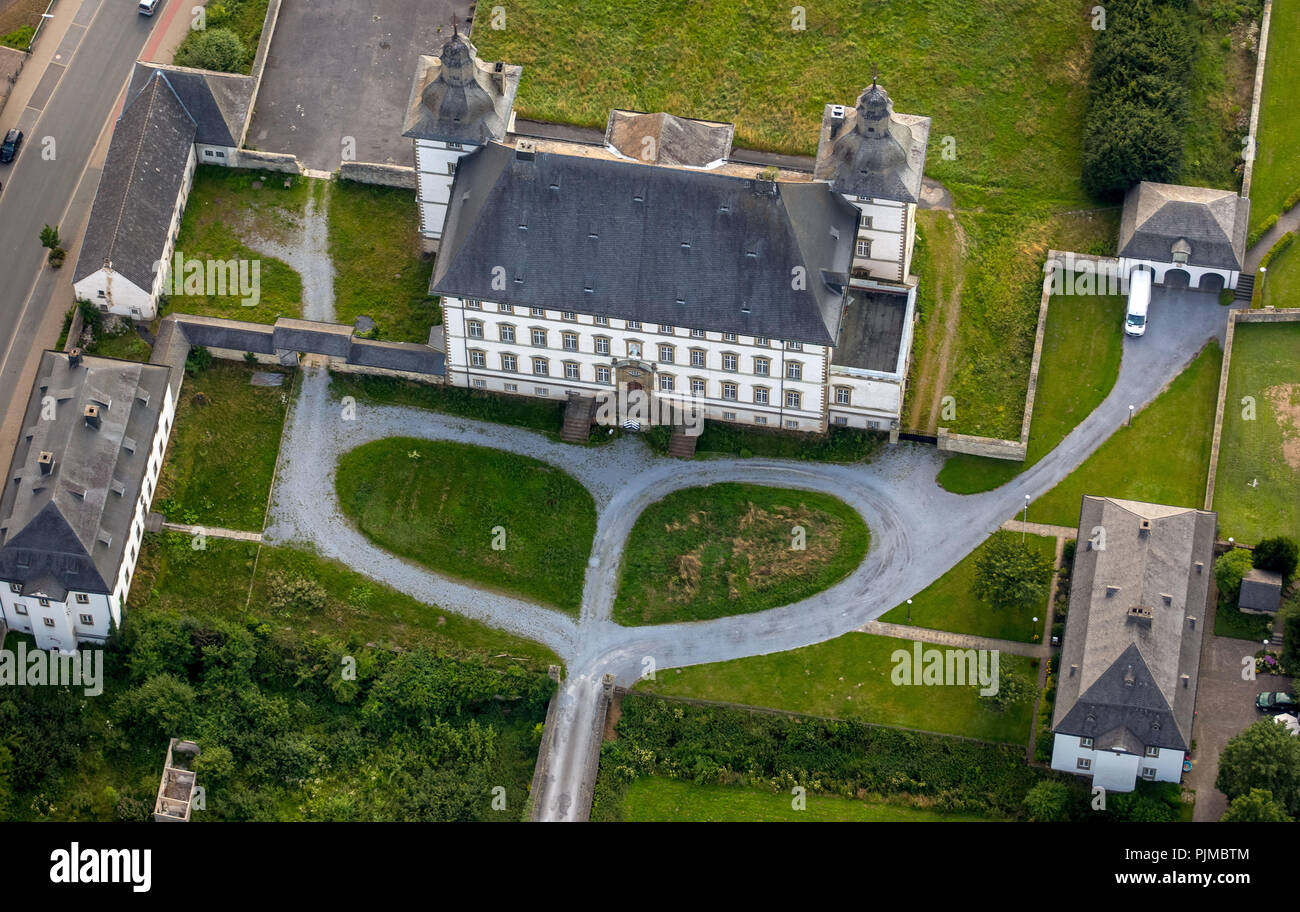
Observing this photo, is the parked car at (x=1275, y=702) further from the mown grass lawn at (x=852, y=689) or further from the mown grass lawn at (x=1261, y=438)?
the mown grass lawn at (x=852, y=689)

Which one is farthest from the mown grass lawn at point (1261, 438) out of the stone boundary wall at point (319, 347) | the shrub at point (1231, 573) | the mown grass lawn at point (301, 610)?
the stone boundary wall at point (319, 347)

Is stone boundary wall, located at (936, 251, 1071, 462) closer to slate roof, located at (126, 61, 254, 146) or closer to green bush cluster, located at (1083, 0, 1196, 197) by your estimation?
green bush cluster, located at (1083, 0, 1196, 197)

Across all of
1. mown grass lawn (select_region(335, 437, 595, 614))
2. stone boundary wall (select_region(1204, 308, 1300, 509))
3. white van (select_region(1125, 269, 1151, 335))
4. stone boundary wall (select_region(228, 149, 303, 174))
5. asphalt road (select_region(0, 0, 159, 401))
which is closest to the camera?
mown grass lawn (select_region(335, 437, 595, 614))

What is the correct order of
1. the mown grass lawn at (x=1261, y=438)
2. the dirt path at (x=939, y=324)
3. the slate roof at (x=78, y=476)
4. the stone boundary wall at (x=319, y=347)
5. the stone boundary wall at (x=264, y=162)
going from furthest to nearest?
the stone boundary wall at (x=264, y=162) → the stone boundary wall at (x=319, y=347) → the dirt path at (x=939, y=324) → the mown grass lawn at (x=1261, y=438) → the slate roof at (x=78, y=476)

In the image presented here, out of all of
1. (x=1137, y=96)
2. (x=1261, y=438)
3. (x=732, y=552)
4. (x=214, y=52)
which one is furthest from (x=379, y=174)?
(x=1261, y=438)

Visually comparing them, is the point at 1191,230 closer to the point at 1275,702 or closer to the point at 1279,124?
the point at 1279,124

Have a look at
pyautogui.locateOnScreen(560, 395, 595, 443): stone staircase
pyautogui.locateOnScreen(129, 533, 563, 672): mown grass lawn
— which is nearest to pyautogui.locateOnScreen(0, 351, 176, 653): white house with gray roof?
pyautogui.locateOnScreen(129, 533, 563, 672): mown grass lawn
